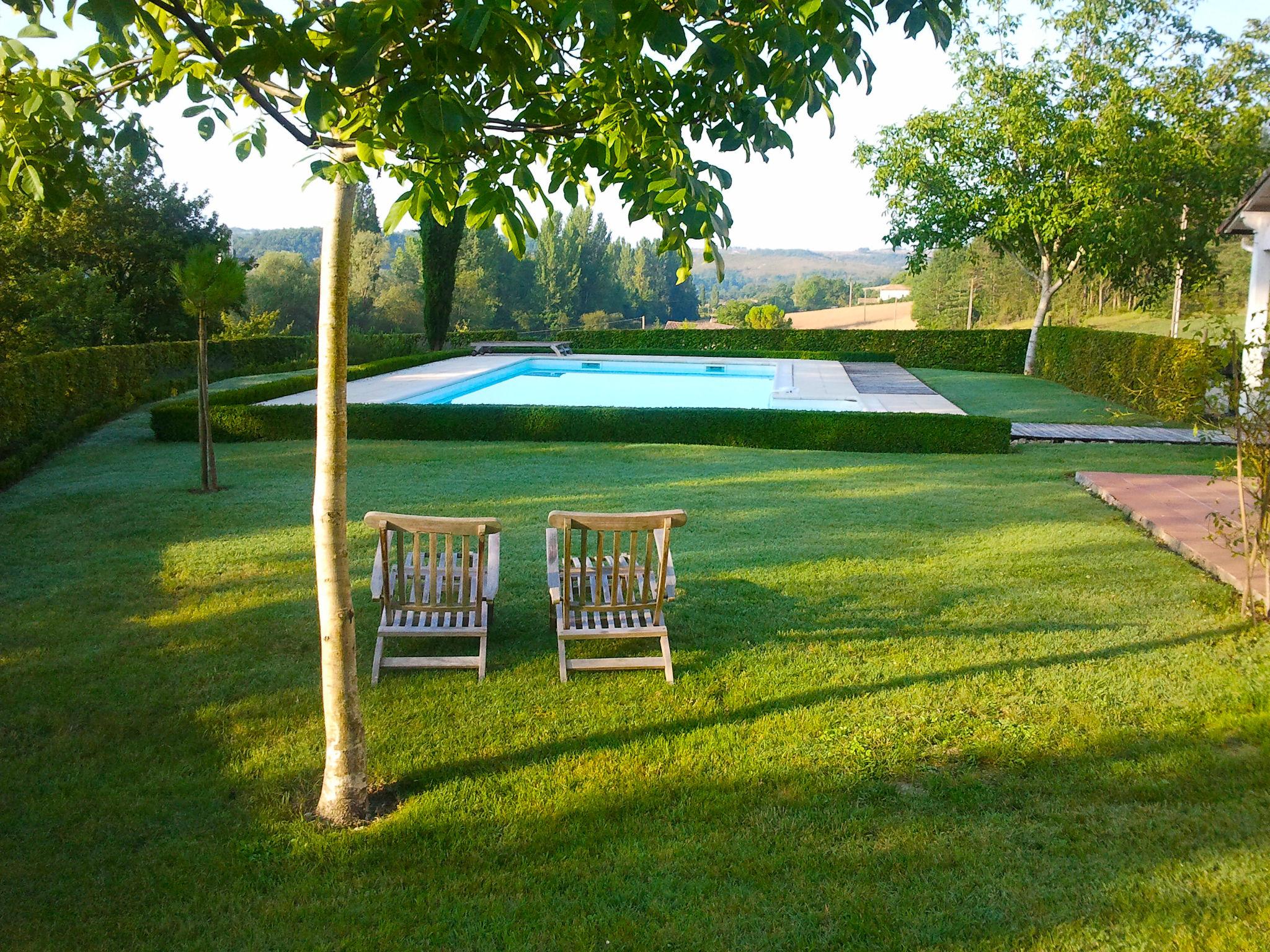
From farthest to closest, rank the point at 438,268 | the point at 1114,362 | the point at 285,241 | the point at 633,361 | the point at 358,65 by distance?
the point at 285,241, the point at 633,361, the point at 438,268, the point at 1114,362, the point at 358,65

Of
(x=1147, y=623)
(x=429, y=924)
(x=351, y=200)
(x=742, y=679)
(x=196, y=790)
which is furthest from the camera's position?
(x=1147, y=623)

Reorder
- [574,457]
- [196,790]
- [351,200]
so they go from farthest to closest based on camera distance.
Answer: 1. [574,457]
2. [196,790]
3. [351,200]

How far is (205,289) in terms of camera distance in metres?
9.12

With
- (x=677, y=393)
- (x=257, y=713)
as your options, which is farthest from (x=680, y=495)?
(x=677, y=393)

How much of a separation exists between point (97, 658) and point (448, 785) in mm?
2557

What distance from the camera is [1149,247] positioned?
77.6 feet

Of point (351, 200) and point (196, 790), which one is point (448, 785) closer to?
point (196, 790)

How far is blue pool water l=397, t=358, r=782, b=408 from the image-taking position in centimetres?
2261

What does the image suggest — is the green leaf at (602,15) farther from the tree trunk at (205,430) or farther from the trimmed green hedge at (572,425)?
the trimmed green hedge at (572,425)

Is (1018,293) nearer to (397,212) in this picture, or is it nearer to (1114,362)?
(1114,362)

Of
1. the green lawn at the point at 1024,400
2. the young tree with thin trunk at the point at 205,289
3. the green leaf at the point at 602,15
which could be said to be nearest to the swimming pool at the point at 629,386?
→ the green lawn at the point at 1024,400

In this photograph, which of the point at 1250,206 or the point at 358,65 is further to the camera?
the point at 1250,206

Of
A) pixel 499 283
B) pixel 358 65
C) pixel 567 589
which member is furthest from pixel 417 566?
pixel 499 283

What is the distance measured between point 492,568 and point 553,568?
1.17ft
